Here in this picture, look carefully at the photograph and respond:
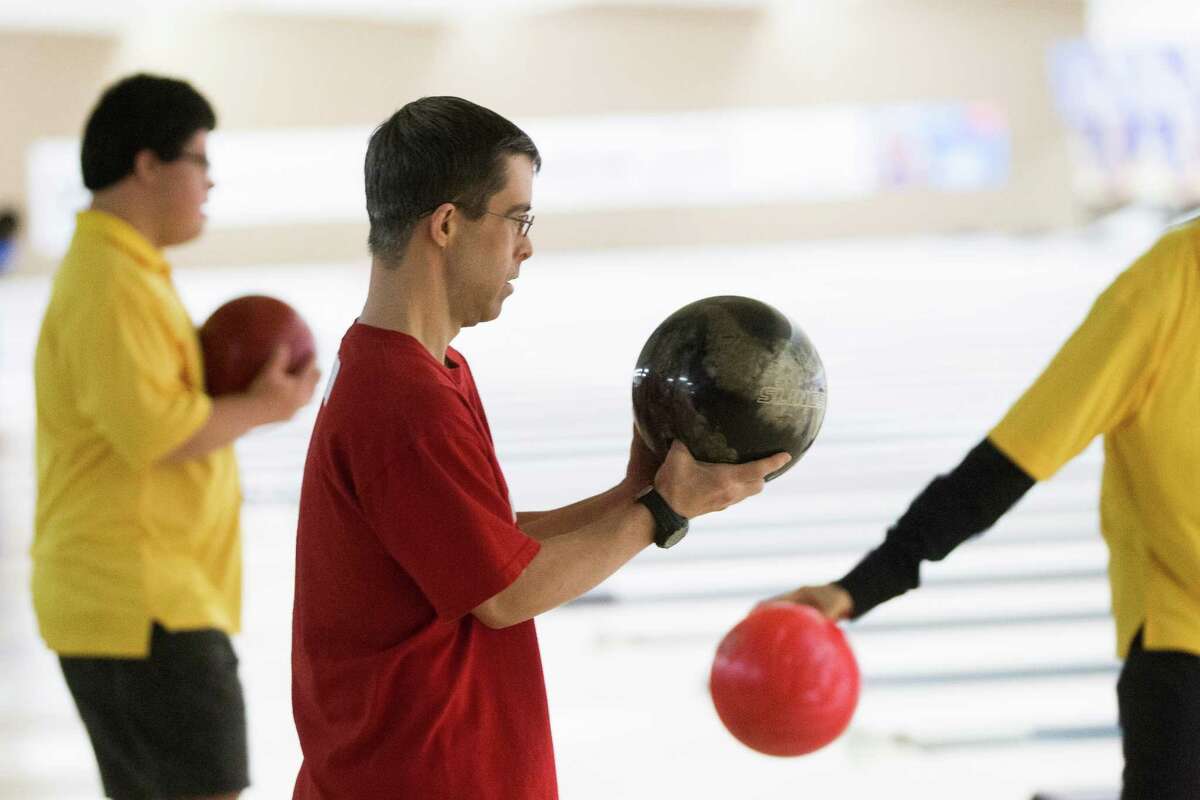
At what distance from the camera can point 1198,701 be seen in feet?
5.96

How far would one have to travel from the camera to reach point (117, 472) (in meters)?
2.31

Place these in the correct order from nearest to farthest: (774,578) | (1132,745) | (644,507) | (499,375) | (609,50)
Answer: (644,507) < (1132,745) < (774,578) < (499,375) < (609,50)

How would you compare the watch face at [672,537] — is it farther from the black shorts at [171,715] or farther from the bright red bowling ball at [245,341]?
the bright red bowling ball at [245,341]

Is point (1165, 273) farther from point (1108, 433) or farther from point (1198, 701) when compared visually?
point (1198, 701)

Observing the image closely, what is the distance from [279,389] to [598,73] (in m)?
21.1

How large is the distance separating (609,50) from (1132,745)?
22057 mm

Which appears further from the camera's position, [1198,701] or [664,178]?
[664,178]

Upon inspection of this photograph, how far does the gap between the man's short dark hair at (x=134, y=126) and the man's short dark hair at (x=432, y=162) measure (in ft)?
2.94

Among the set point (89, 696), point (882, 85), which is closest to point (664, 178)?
point (882, 85)

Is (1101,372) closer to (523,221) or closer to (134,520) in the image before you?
(523,221)

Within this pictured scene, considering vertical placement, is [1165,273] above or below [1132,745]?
above

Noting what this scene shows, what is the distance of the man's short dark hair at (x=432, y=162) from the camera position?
163 centimetres

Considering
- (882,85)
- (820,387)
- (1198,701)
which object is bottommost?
(1198,701)

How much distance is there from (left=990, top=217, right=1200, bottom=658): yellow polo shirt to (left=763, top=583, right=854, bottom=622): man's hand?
11.2 inches
